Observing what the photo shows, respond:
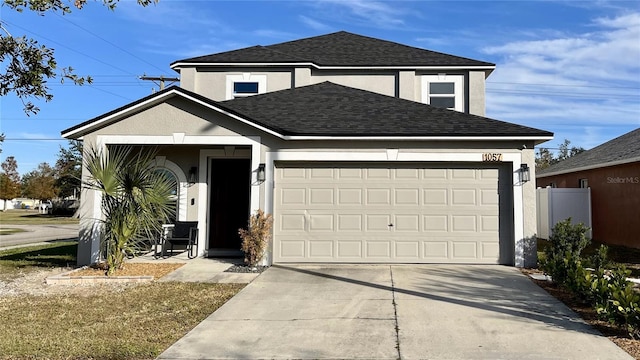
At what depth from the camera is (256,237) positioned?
9836 mm

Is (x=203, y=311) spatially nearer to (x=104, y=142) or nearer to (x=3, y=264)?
(x=104, y=142)

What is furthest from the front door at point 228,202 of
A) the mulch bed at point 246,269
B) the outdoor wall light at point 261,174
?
the mulch bed at point 246,269

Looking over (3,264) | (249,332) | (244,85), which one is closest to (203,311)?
(249,332)

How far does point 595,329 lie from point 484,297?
1843mm

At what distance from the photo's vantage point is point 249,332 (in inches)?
225

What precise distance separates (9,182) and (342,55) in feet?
186

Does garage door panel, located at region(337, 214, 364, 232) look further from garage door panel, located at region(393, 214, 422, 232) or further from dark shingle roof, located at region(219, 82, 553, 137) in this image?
dark shingle roof, located at region(219, 82, 553, 137)

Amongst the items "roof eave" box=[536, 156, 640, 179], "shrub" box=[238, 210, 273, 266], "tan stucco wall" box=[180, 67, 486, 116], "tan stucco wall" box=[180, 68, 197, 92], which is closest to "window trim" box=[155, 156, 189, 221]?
A: "shrub" box=[238, 210, 273, 266]

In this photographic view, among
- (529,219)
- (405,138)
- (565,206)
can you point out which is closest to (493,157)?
(529,219)

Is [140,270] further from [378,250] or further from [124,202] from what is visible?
[378,250]

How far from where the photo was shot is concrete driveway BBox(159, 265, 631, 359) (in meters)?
5.00

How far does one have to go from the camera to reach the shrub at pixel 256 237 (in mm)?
9782

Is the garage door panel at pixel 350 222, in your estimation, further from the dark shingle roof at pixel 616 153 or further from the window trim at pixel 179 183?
the dark shingle roof at pixel 616 153

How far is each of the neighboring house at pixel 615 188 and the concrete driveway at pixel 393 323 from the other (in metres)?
8.00
